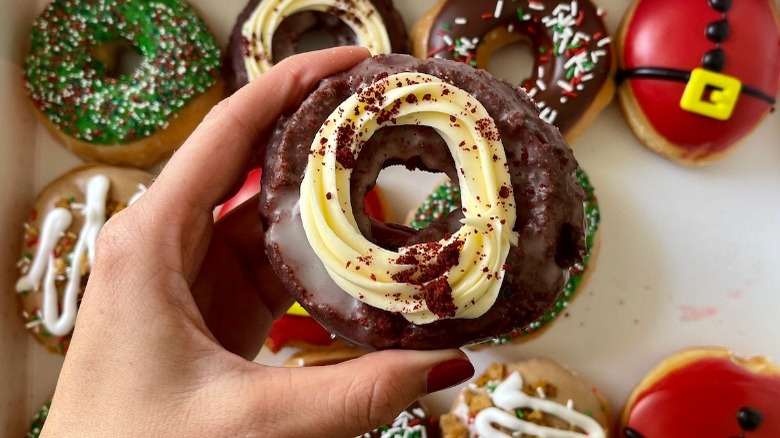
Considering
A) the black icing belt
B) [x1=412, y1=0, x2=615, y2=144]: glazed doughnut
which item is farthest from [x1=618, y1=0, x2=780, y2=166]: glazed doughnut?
[x1=412, y1=0, x2=615, y2=144]: glazed doughnut

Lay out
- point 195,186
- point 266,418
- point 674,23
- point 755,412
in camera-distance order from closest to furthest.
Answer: point 266,418 < point 195,186 < point 755,412 < point 674,23

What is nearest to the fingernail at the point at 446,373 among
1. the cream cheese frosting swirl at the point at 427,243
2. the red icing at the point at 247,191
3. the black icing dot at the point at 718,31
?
the cream cheese frosting swirl at the point at 427,243

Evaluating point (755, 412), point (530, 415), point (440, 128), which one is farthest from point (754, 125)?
point (440, 128)

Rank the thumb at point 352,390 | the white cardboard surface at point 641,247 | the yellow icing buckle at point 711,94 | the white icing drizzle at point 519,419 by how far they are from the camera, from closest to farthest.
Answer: the thumb at point 352,390 → the white icing drizzle at point 519,419 → the yellow icing buckle at point 711,94 → the white cardboard surface at point 641,247

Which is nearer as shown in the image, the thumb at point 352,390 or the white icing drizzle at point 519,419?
the thumb at point 352,390

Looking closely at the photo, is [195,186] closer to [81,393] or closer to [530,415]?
[81,393]

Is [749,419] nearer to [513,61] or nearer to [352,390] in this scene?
[513,61]

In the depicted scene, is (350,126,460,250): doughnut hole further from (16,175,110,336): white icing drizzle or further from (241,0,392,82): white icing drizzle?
(16,175,110,336): white icing drizzle

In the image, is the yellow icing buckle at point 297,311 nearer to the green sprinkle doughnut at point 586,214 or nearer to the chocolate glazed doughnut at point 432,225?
the green sprinkle doughnut at point 586,214

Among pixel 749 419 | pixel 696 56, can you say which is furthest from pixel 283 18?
pixel 749 419
